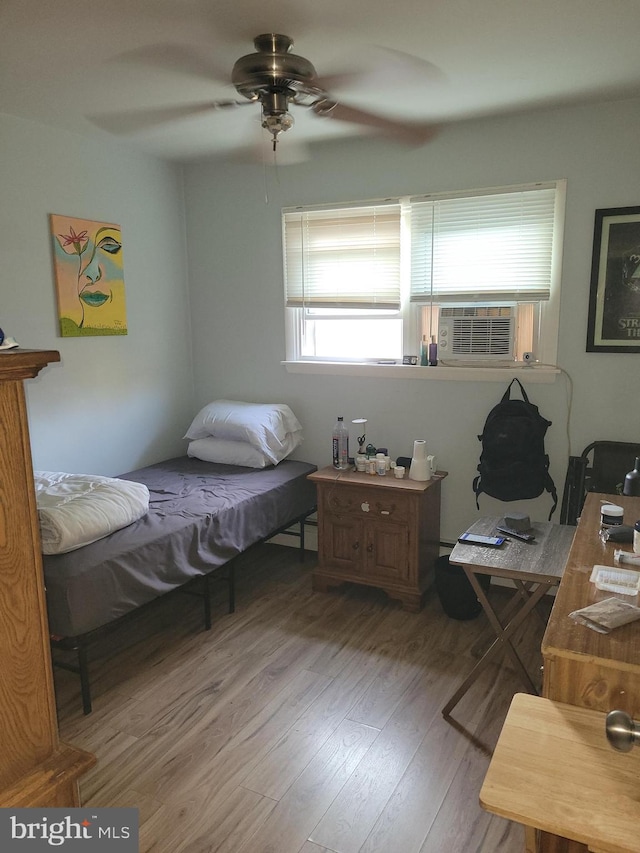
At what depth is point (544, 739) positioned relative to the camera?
1322 mm

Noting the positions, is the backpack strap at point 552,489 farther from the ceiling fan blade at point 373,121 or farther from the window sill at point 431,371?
the ceiling fan blade at point 373,121

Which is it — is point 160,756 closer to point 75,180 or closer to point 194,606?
point 194,606

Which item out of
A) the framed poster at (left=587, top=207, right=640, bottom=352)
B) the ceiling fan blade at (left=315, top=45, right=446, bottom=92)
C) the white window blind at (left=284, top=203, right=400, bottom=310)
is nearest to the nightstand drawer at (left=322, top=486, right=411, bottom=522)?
the white window blind at (left=284, top=203, right=400, bottom=310)

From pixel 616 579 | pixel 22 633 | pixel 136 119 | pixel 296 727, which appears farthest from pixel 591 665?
pixel 136 119

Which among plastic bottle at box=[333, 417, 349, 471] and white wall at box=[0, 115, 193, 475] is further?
plastic bottle at box=[333, 417, 349, 471]

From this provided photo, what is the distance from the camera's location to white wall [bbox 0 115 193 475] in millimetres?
3230

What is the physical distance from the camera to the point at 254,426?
392 centimetres

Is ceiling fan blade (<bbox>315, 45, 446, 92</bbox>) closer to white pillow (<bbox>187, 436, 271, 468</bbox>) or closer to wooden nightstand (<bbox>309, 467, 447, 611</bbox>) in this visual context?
wooden nightstand (<bbox>309, 467, 447, 611</bbox>)

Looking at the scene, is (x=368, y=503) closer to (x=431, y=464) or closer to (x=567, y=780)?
(x=431, y=464)

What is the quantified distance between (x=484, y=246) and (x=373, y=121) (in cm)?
130

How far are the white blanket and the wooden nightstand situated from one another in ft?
3.64

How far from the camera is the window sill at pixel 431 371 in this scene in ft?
11.1

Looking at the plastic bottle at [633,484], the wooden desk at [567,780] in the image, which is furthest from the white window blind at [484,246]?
the wooden desk at [567,780]

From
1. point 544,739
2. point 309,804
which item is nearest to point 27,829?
point 544,739
